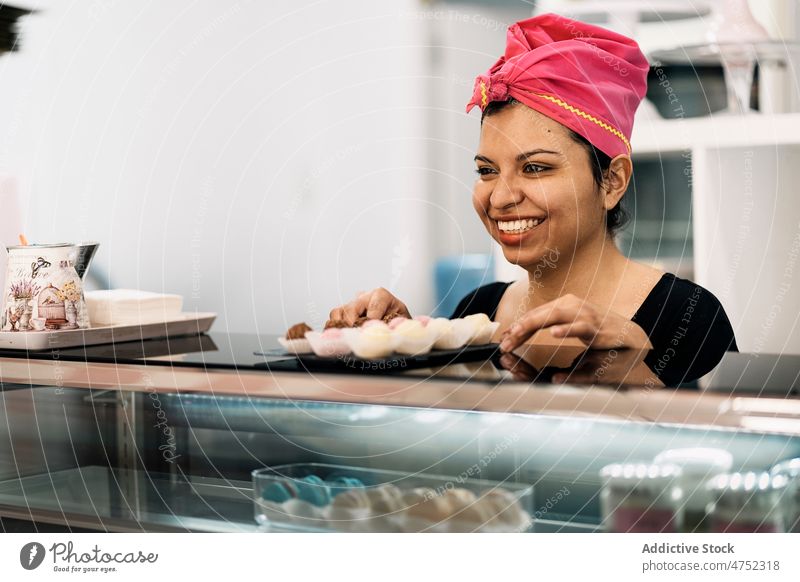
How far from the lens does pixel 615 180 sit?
4.43 ft

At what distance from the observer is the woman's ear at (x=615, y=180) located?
1.33 metres

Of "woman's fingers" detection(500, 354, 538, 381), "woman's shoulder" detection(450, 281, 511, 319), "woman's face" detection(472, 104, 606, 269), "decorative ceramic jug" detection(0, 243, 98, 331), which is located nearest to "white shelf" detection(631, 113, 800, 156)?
"woman's shoulder" detection(450, 281, 511, 319)

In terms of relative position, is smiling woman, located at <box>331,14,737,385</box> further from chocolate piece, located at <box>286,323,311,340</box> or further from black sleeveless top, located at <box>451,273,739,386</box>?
chocolate piece, located at <box>286,323,311,340</box>

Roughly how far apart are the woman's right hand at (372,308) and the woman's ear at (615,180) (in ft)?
1.36

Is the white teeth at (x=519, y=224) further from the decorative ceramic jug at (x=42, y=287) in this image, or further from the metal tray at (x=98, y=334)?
the decorative ceramic jug at (x=42, y=287)

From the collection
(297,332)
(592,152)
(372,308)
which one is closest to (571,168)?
(592,152)

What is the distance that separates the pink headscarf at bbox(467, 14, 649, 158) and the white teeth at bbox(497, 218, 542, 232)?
14 centimetres

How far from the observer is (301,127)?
3.86m

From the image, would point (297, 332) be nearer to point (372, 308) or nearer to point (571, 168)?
point (372, 308)

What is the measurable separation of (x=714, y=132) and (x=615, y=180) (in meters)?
0.66

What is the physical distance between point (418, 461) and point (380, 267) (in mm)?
2900

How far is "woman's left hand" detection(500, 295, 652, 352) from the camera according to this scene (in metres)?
0.85
